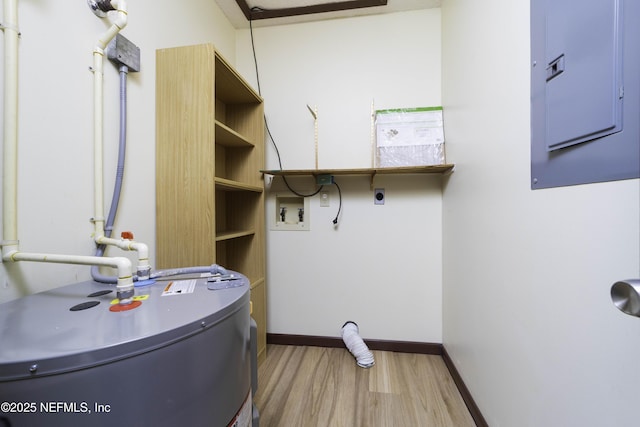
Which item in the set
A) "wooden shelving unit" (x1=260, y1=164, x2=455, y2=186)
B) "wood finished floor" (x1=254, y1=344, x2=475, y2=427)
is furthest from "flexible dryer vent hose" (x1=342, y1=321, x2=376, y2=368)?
"wooden shelving unit" (x1=260, y1=164, x2=455, y2=186)

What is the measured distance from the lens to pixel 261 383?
59.8 inches

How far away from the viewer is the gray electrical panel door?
52 cm

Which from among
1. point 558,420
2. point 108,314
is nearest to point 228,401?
point 108,314

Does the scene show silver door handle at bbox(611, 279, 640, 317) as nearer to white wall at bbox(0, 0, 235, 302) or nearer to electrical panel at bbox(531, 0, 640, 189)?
electrical panel at bbox(531, 0, 640, 189)

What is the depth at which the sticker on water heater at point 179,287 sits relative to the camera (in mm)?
735

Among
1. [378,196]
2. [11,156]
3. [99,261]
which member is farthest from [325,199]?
[11,156]

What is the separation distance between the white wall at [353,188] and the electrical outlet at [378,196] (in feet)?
0.12

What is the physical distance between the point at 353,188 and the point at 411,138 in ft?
1.76

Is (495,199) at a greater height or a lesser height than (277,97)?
lesser

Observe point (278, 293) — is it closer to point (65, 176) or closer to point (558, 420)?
point (65, 176)

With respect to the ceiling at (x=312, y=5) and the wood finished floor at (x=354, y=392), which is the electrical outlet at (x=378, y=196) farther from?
the ceiling at (x=312, y=5)

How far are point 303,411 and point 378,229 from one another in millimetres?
1207

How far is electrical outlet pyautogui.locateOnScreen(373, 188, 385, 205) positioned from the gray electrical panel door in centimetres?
114

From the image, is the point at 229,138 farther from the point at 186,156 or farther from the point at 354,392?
the point at 354,392
